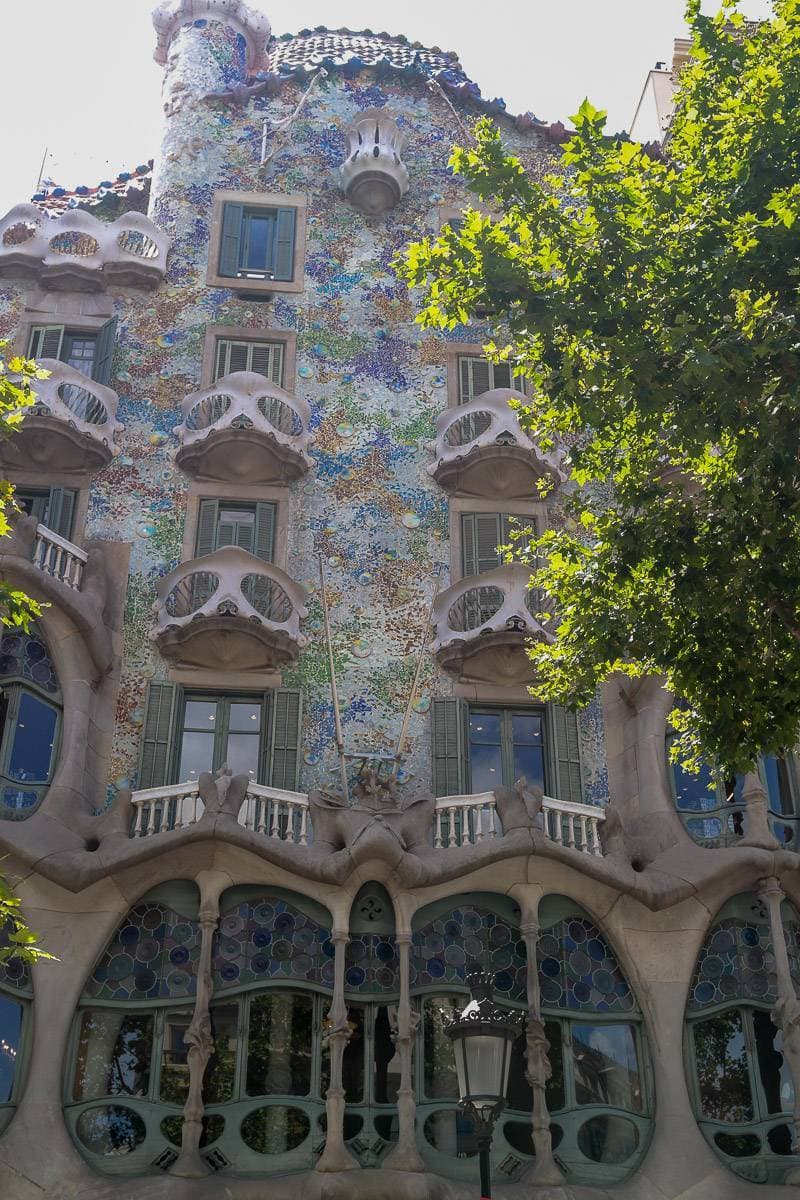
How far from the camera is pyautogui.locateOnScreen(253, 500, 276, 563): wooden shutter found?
20016 millimetres

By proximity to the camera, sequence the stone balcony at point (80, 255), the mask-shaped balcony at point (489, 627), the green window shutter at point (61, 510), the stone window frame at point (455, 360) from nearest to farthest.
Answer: the mask-shaped balcony at point (489, 627) < the green window shutter at point (61, 510) < the stone window frame at point (455, 360) < the stone balcony at point (80, 255)

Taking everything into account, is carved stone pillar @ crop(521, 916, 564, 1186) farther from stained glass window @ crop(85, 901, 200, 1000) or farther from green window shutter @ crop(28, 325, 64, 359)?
green window shutter @ crop(28, 325, 64, 359)

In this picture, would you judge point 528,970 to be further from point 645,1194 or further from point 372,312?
point 372,312

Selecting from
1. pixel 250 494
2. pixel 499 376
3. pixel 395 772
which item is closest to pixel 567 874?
pixel 395 772

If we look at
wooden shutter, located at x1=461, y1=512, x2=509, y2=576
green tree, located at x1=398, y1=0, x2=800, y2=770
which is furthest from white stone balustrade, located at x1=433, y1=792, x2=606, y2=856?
wooden shutter, located at x1=461, y1=512, x2=509, y2=576

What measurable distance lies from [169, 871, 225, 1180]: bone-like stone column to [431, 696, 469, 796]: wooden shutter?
11.1 feet

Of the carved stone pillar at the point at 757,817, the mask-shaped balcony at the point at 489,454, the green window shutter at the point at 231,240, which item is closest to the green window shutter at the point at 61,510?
the green window shutter at the point at 231,240

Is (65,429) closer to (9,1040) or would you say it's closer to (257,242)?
(257,242)

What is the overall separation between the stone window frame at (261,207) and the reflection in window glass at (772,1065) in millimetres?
13024

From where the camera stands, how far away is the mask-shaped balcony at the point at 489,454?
67.1ft

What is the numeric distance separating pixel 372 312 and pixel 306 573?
4975 mm

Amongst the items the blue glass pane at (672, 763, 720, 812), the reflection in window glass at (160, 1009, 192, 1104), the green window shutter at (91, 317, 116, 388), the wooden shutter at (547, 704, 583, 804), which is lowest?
the reflection in window glass at (160, 1009, 192, 1104)

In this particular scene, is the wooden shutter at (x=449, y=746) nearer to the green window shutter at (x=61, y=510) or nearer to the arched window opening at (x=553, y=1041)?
the arched window opening at (x=553, y=1041)

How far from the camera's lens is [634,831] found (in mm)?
17844
